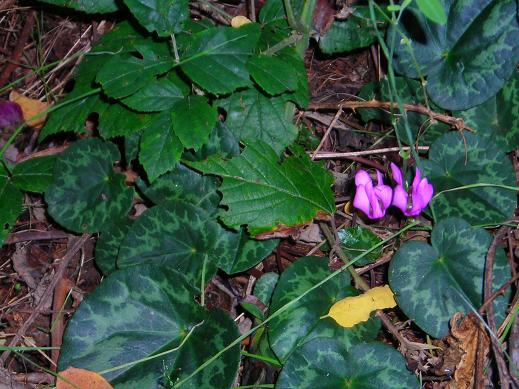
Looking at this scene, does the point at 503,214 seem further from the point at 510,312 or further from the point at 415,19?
the point at 415,19

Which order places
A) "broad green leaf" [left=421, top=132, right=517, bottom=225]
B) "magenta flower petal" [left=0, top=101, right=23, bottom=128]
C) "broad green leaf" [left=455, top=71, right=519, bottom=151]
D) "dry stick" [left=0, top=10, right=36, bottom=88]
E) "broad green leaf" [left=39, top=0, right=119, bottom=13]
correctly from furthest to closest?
"dry stick" [left=0, top=10, right=36, bottom=88]
"magenta flower petal" [left=0, top=101, right=23, bottom=128]
"broad green leaf" [left=39, top=0, right=119, bottom=13]
"broad green leaf" [left=455, top=71, right=519, bottom=151]
"broad green leaf" [left=421, top=132, right=517, bottom=225]

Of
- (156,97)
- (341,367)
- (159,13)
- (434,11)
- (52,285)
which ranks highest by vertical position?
(434,11)

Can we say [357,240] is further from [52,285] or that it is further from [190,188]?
[52,285]

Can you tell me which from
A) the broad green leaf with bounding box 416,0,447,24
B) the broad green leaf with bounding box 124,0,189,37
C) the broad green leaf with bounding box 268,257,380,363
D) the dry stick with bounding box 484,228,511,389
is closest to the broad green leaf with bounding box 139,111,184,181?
the broad green leaf with bounding box 124,0,189,37

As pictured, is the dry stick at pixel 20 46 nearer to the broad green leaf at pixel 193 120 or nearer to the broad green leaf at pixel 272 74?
the broad green leaf at pixel 193 120

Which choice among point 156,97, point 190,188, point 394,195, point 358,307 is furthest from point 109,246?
point 394,195

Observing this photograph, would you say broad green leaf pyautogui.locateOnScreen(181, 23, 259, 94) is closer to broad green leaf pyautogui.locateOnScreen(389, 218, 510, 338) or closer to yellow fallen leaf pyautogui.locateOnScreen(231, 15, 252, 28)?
yellow fallen leaf pyautogui.locateOnScreen(231, 15, 252, 28)

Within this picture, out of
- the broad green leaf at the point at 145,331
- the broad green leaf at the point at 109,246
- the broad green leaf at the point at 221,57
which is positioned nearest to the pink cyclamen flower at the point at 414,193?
the broad green leaf at the point at 221,57
